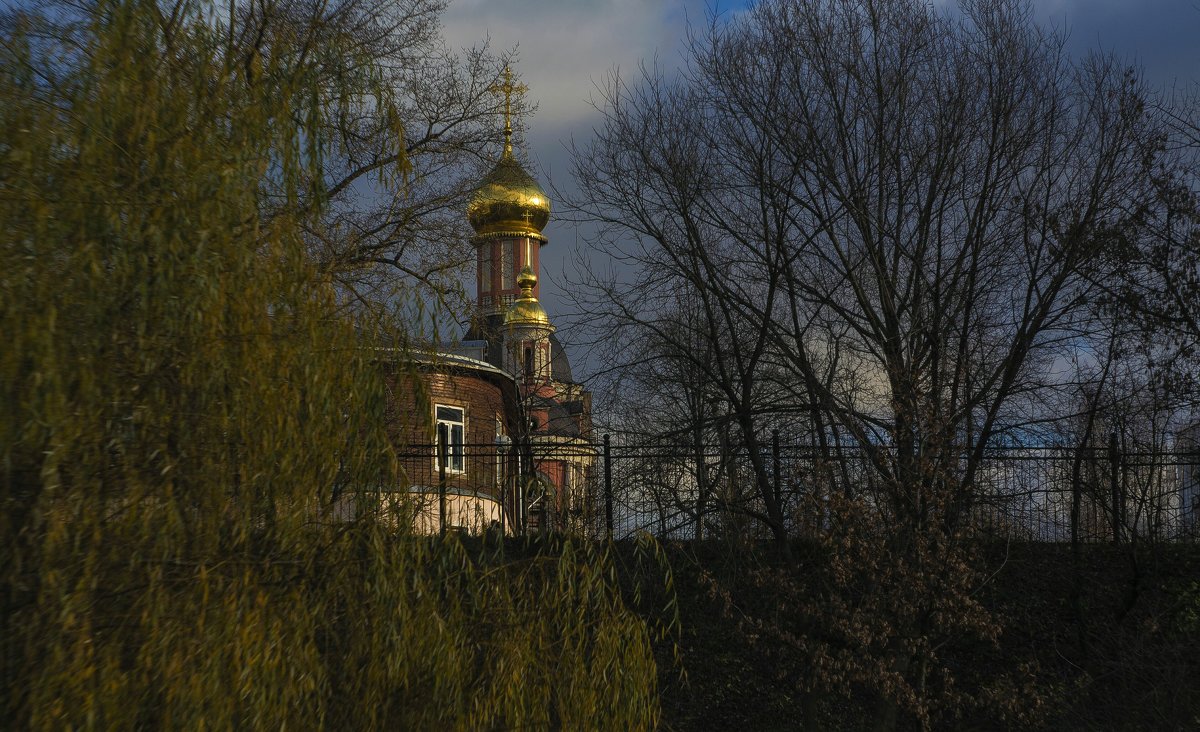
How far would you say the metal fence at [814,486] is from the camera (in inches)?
472

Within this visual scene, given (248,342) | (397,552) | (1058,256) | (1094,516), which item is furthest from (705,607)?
(248,342)

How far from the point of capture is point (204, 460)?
4.59 m

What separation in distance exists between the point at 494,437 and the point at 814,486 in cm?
888

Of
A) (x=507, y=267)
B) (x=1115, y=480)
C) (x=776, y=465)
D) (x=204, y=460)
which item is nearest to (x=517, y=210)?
(x=507, y=267)

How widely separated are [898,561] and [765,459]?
3.35 m

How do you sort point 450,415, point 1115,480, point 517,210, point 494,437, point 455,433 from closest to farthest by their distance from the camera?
point 1115,480
point 494,437
point 455,433
point 450,415
point 517,210

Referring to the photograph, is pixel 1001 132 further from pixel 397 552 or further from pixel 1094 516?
pixel 397 552

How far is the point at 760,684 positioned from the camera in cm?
1322

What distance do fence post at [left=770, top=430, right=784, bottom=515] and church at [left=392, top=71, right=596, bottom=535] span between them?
215cm

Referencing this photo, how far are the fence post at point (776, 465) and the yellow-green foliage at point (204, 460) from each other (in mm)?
6818

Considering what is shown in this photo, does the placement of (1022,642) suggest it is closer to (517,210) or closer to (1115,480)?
(1115,480)

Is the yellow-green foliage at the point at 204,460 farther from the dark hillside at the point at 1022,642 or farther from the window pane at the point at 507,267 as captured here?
the window pane at the point at 507,267

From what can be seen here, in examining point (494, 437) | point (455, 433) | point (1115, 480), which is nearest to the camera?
point (1115, 480)

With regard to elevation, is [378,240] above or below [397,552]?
above
